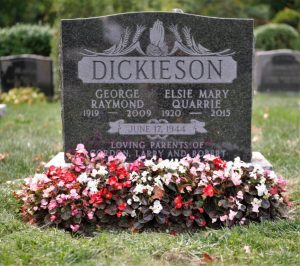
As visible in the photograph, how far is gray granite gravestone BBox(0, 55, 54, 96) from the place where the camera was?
14781 millimetres

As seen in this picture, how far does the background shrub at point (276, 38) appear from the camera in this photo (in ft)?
64.3

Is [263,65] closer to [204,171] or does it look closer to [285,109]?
[285,109]

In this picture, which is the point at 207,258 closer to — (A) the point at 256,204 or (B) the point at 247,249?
(B) the point at 247,249

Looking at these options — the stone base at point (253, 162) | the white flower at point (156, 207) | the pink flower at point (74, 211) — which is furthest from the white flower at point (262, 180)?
the pink flower at point (74, 211)

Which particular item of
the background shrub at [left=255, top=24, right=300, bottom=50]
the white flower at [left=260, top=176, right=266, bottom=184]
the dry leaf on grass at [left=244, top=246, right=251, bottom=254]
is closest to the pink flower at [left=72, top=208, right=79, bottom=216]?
the dry leaf on grass at [left=244, top=246, right=251, bottom=254]

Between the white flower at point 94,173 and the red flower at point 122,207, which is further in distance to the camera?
the white flower at point 94,173

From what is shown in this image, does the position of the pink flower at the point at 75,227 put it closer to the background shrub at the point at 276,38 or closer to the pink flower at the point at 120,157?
the pink flower at the point at 120,157

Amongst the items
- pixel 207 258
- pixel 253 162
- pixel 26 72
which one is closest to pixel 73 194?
pixel 207 258

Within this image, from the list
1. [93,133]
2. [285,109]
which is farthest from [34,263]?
[285,109]

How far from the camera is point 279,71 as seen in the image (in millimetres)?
16172

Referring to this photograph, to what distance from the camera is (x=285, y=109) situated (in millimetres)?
11633

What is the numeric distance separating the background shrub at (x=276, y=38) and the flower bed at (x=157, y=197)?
1533 cm

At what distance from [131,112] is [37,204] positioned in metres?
1.24

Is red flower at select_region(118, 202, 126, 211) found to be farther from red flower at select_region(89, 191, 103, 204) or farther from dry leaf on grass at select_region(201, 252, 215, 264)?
dry leaf on grass at select_region(201, 252, 215, 264)
